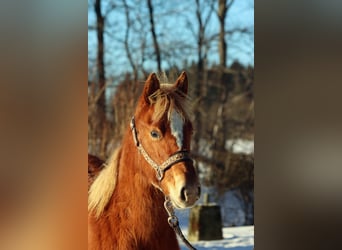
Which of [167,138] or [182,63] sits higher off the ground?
[182,63]

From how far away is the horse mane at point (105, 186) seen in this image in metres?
2.54

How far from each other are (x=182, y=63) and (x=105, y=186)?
0.86 meters

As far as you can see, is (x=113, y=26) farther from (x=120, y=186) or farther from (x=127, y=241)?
(x=127, y=241)

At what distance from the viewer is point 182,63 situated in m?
2.53

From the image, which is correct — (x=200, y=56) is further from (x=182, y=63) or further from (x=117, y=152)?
(x=117, y=152)

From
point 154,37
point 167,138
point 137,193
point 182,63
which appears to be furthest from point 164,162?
point 154,37

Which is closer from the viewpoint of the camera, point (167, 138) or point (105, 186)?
point (167, 138)

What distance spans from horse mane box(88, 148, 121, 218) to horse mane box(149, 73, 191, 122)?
0.34 metres

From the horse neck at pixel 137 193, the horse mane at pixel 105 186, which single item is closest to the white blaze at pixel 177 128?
the horse neck at pixel 137 193

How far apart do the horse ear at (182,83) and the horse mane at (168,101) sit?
0.02 m

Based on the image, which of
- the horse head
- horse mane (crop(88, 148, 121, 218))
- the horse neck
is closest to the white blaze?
the horse head
